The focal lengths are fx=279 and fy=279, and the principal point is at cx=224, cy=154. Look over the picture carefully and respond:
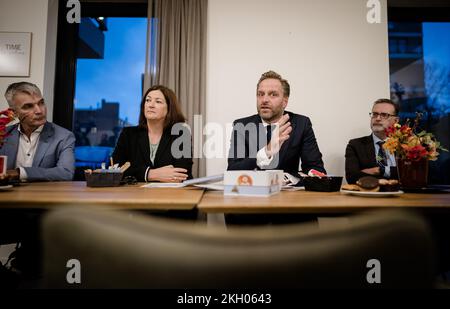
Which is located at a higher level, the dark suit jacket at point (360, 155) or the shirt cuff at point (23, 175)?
the dark suit jacket at point (360, 155)

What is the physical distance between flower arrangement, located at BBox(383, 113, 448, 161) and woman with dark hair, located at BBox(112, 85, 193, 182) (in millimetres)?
1287

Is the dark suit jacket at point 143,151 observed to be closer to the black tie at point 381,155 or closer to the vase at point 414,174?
the vase at point 414,174

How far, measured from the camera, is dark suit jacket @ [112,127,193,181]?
206cm

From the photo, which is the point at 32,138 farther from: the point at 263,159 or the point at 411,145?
the point at 411,145

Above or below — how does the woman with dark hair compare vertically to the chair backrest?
above

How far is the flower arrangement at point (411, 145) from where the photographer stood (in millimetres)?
1203

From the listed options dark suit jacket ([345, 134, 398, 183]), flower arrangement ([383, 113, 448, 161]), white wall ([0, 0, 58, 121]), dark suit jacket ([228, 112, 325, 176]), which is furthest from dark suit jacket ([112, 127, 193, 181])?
white wall ([0, 0, 58, 121])

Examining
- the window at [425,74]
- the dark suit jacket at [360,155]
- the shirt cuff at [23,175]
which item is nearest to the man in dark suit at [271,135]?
the dark suit jacket at [360,155]

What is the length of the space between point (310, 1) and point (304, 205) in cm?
296

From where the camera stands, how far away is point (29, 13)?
3.07 metres

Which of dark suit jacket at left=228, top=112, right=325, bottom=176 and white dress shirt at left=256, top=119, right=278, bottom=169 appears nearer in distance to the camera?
white dress shirt at left=256, top=119, right=278, bottom=169

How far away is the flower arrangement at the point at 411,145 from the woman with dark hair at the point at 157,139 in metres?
1.29

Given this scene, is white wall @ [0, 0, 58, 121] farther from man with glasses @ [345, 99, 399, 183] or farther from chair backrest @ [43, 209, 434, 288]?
man with glasses @ [345, 99, 399, 183]
